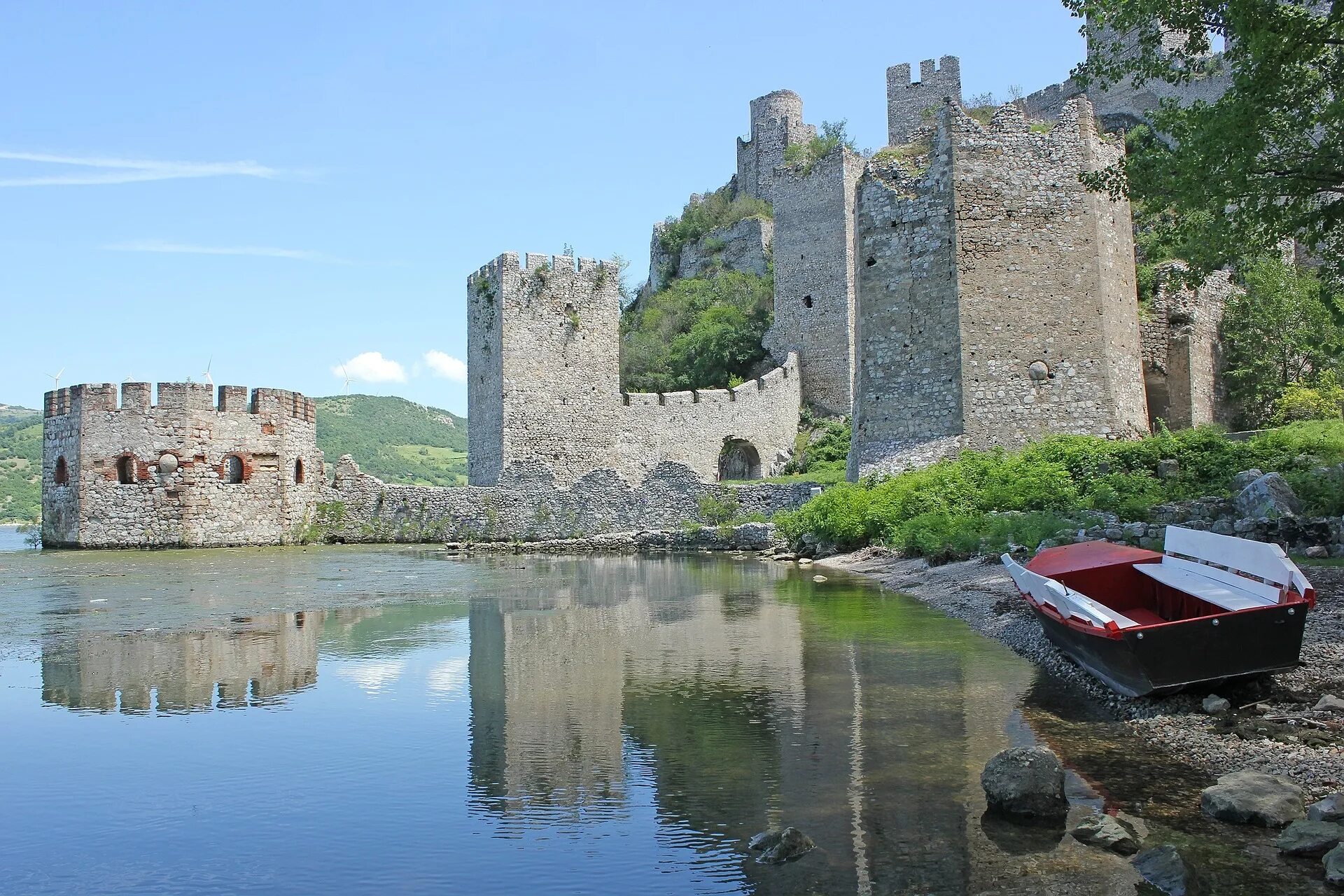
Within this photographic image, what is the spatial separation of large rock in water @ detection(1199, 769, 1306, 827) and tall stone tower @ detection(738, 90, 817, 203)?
44.9 metres

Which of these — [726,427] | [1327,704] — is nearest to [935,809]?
[1327,704]

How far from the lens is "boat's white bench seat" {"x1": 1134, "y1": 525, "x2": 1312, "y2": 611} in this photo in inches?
240

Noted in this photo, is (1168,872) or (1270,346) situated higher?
(1270,346)

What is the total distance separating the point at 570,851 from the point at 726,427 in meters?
29.6

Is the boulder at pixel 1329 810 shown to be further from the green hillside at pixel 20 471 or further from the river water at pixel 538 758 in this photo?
the green hillside at pixel 20 471

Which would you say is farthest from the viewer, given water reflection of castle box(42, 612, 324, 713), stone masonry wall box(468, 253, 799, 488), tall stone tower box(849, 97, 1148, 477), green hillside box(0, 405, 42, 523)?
green hillside box(0, 405, 42, 523)

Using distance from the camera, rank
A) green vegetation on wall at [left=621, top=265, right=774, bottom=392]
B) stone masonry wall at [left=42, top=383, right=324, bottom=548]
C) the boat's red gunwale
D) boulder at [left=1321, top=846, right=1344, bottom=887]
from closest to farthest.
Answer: boulder at [left=1321, top=846, right=1344, bottom=887], the boat's red gunwale, stone masonry wall at [left=42, top=383, right=324, bottom=548], green vegetation on wall at [left=621, top=265, right=774, bottom=392]

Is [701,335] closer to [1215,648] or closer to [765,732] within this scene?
[765,732]

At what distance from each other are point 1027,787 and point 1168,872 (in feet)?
2.41

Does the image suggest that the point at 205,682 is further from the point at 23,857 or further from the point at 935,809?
the point at 935,809

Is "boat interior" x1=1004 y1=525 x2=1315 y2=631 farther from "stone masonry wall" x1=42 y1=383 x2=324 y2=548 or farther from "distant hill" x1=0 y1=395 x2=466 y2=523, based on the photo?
"distant hill" x1=0 y1=395 x2=466 y2=523

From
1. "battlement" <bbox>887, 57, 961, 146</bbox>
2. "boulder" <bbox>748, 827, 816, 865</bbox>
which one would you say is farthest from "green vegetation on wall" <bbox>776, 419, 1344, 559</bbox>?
"battlement" <bbox>887, 57, 961, 146</bbox>

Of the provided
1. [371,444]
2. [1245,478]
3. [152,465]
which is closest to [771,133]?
[371,444]

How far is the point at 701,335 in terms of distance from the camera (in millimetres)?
39750
